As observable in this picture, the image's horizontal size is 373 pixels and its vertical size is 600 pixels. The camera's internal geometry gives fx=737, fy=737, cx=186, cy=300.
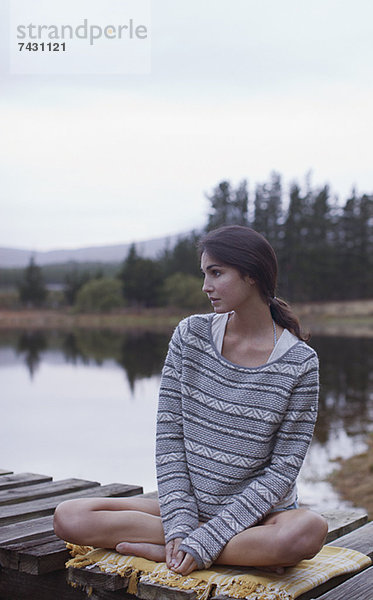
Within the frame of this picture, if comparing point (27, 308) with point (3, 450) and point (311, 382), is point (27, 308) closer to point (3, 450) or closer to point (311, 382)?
point (3, 450)

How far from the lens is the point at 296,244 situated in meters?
18.3

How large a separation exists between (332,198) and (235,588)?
726 inches

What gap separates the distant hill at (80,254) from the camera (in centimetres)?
2166

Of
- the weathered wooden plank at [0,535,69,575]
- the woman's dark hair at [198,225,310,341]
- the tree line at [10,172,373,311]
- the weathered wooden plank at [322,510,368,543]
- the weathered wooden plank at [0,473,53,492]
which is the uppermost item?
the tree line at [10,172,373,311]

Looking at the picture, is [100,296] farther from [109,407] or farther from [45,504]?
[45,504]

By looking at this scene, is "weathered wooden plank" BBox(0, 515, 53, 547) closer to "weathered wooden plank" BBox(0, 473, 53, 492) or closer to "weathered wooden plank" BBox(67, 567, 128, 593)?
"weathered wooden plank" BBox(67, 567, 128, 593)

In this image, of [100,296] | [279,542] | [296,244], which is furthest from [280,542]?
[100,296]

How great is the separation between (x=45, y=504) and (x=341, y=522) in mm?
1011

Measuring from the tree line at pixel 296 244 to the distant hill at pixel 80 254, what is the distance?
62cm

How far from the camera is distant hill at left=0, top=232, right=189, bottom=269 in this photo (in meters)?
21.7

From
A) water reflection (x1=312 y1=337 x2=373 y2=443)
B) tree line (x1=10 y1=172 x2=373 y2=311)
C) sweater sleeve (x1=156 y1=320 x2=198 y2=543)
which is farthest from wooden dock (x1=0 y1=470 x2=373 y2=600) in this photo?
tree line (x1=10 y1=172 x2=373 y2=311)

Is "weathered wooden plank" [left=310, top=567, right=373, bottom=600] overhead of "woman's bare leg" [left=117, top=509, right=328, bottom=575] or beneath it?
beneath

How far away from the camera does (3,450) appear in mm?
13031

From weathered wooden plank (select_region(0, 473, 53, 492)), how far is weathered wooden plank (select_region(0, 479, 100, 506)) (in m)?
0.05
